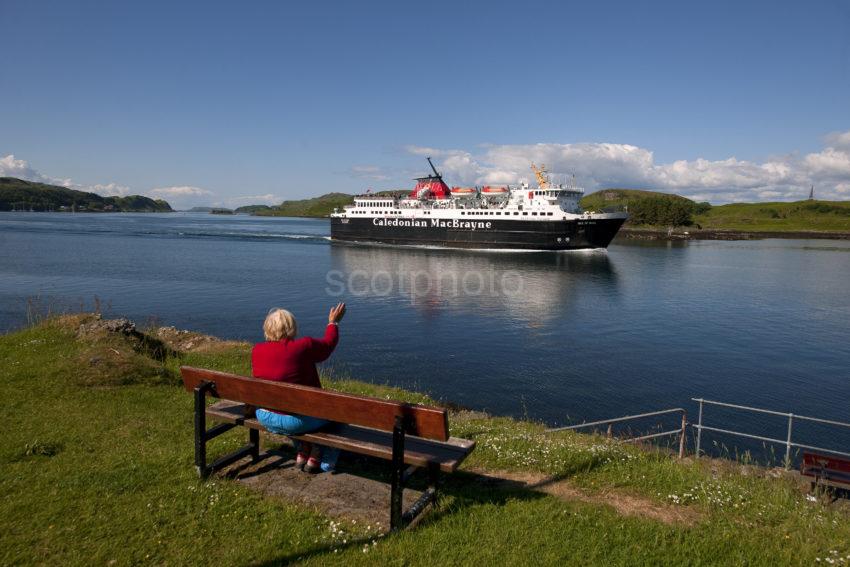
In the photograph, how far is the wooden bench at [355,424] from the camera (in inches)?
154

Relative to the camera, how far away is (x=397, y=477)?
3.97 m

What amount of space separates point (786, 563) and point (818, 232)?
5327 inches

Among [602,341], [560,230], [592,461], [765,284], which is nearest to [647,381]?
[602,341]

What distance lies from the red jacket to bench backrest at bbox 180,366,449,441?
0.62ft

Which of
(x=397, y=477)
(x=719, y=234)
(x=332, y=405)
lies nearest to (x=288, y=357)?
(x=332, y=405)

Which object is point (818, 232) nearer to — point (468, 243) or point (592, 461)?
point (468, 243)

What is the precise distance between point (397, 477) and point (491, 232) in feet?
190

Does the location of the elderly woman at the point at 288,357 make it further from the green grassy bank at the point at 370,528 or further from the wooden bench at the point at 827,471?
the wooden bench at the point at 827,471

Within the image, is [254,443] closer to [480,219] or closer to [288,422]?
[288,422]

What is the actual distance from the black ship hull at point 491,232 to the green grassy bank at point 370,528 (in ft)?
175

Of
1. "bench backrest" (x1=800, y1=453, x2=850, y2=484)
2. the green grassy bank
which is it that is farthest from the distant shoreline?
the green grassy bank

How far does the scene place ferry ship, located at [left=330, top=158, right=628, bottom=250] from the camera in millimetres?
57844

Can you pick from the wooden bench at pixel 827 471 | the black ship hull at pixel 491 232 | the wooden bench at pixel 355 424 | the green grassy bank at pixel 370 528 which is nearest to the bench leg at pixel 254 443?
the wooden bench at pixel 355 424

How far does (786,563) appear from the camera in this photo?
3.72 m
